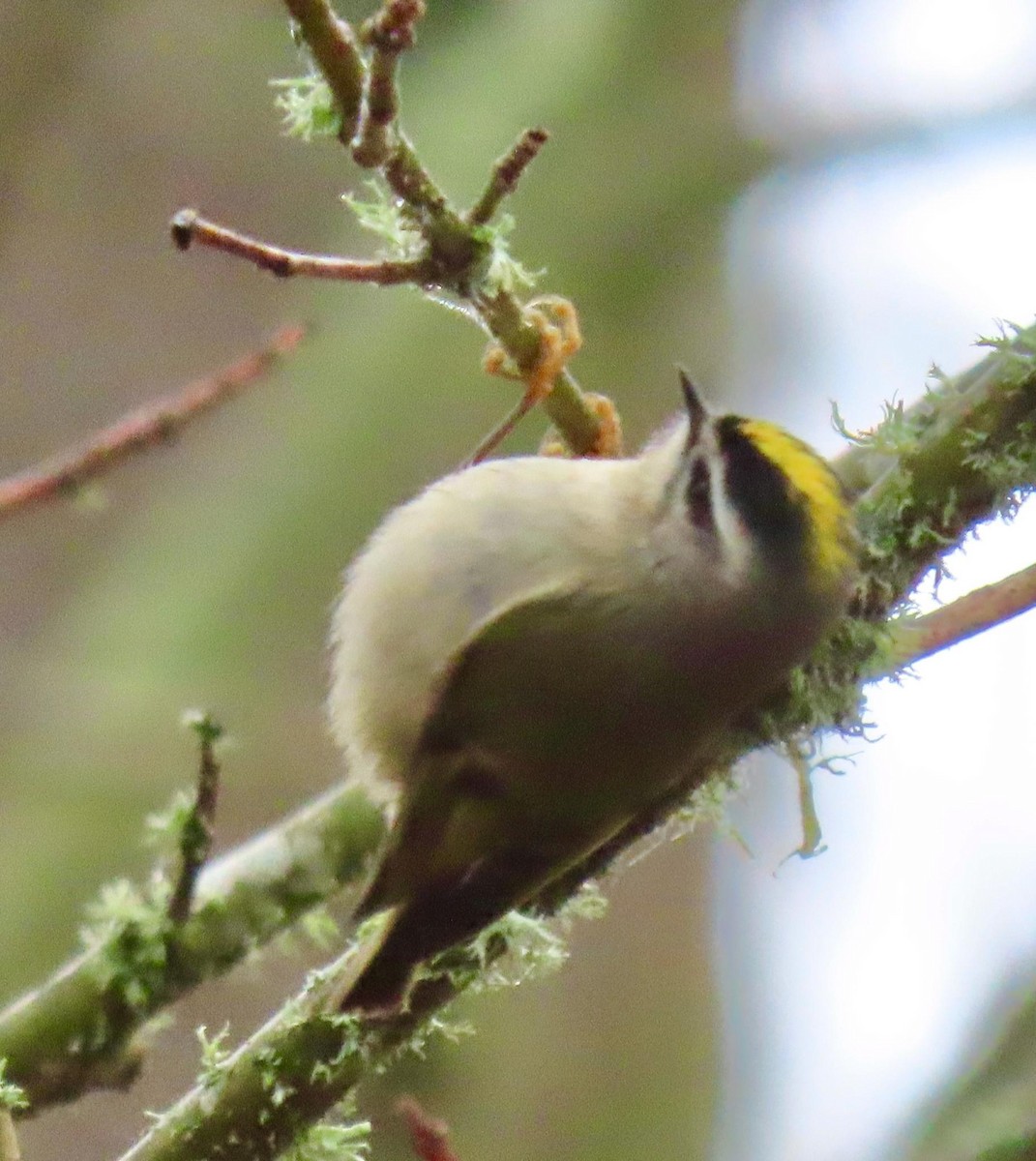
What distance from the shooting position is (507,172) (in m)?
1.01

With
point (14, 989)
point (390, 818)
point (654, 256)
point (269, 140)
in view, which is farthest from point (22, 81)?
point (390, 818)

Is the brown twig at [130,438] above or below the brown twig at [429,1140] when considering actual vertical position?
above

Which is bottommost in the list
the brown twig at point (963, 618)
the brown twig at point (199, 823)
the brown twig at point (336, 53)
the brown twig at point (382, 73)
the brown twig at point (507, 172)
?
the brown twig at point (963, 618)

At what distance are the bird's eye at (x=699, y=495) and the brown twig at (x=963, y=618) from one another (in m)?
0.20

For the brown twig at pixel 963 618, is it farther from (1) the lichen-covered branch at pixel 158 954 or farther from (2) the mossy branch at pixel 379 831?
(1) the lichen-covered branch at pixel 158 954

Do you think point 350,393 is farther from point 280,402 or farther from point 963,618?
point 963,618

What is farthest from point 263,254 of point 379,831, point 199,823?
point 379,831

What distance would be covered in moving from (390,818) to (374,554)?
0.25m

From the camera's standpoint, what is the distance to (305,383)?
3.20 metres

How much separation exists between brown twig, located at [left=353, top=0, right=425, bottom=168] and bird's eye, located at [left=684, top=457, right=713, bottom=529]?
49cm

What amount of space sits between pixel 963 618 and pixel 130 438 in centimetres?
64

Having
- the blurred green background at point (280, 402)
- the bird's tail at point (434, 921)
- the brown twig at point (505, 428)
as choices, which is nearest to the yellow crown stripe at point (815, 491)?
the brown twig at point (505, 428)

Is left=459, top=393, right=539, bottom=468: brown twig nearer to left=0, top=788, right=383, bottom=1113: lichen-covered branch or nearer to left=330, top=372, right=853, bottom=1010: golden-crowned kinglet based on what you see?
left=330, top=372, right=853, bottom=1010: golden-crowned kinglet

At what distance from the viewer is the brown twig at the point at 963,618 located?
1129 millimetres
